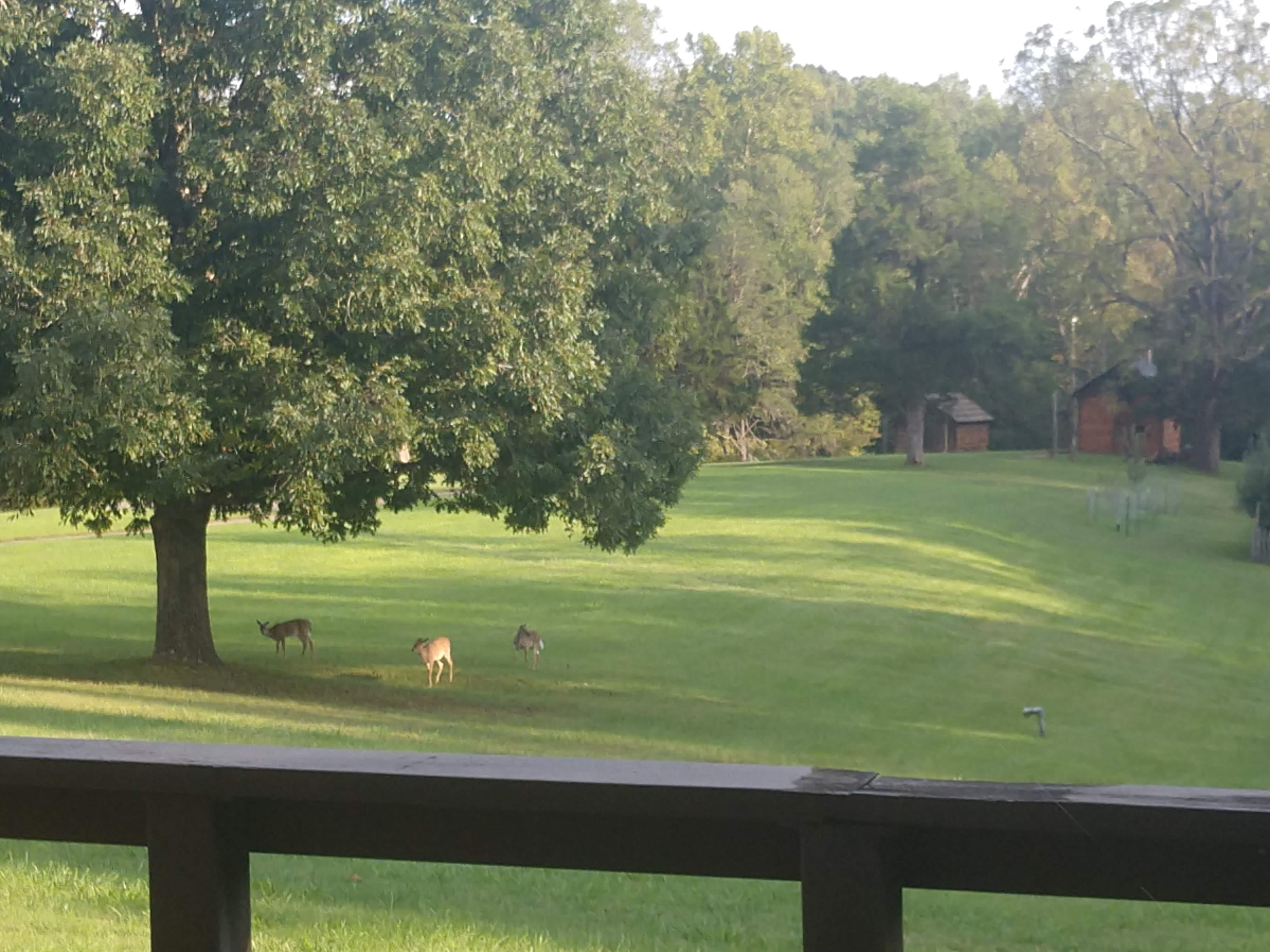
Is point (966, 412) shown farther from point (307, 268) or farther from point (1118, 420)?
point (307, 268)

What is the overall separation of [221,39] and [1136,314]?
57297 mm

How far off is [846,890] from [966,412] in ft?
245

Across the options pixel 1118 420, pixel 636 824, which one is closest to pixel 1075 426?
pixel 1118 420

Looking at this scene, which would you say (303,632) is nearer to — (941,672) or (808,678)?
(808,678)

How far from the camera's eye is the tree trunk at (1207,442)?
192 ft

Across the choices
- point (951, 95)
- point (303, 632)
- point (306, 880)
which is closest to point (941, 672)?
point (303, 632)

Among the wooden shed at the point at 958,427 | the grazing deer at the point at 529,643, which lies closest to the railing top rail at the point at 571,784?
the grazing deer at the point at 529,643

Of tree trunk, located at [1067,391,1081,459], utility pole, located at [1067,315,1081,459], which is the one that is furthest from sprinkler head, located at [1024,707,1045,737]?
tree trunk, located at [1067,391,1081,459]

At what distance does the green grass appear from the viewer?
287 inches

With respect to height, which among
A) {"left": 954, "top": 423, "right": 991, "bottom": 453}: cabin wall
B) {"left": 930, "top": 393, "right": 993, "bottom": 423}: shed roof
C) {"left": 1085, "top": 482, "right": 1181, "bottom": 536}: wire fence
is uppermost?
{"left": 930, "top": 393, "right": 993, "bottom": 423}: shed roof

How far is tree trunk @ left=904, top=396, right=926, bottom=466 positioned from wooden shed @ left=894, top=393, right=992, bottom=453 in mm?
9804

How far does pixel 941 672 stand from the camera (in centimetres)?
2617

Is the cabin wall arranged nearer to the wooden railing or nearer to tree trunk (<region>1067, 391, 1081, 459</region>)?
tree trunk (<region>1067, 391, 1081, 459</region>)

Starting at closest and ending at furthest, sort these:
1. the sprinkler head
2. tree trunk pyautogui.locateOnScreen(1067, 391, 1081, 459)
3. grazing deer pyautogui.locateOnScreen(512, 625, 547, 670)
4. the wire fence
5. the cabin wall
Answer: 1. the sprinkler head
2. grazing deer pyautogui.locateOnScreen(512, 625, 547, 670)
3. the wire fence
4. tree trunk pyautogui.locateOnScreen(1067, 391, 1081, 459)
5. the cabin wall
